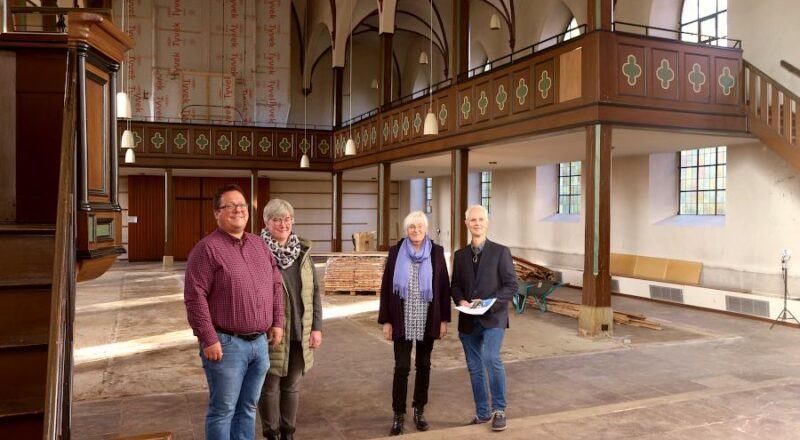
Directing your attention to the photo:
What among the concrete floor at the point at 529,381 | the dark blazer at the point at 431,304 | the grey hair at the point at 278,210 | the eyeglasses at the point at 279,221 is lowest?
the concrete floor at the point at 529,381

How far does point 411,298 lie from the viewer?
475 centimetres

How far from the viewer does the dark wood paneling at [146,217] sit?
23.2 m

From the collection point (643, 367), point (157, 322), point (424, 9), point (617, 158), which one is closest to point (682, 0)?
point (617, 158)

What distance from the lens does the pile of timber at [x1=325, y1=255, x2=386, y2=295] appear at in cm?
1398

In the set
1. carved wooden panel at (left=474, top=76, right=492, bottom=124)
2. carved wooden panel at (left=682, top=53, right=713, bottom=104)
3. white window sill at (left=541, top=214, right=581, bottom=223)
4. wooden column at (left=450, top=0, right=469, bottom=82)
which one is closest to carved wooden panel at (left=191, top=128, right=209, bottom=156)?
wooden column at (left=450, top=0, right=469, bottom=82)

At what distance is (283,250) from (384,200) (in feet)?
42.7

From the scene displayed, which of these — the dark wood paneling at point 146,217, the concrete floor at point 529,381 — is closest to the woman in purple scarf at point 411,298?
the concrete floor at point 529,381

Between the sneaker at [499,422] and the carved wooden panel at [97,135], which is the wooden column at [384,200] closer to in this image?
the sneaker at [499,422]

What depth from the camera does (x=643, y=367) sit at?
7328 mm

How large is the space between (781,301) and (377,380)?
7.71 m

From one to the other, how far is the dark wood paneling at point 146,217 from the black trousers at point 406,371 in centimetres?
2053

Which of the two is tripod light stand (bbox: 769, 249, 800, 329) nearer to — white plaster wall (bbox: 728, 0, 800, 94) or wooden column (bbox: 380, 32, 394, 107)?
white plaster wall (bbox: 728, 0, 800, 94)

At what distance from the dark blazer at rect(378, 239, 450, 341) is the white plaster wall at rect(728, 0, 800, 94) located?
28.2ft

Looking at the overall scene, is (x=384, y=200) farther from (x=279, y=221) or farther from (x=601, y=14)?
(x=279, y=221)
